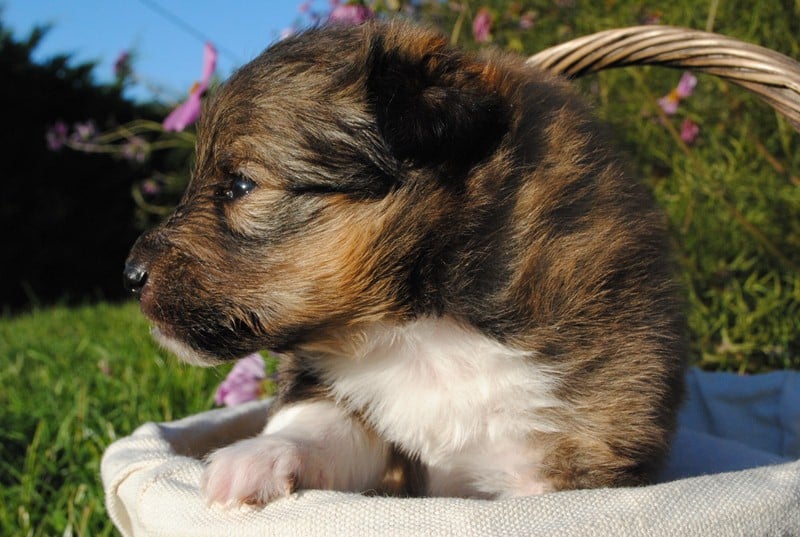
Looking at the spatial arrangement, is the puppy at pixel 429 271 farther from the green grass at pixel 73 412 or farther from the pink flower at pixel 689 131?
the pink flower at pixel 689 131

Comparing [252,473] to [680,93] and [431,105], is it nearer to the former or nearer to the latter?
[431,105]

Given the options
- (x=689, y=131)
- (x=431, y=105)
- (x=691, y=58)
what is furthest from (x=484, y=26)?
(x=431, y=105)

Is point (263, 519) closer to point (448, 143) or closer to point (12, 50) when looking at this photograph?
point (448, 143)

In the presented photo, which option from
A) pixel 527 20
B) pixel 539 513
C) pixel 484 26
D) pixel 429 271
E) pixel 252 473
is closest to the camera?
pixel 539 513

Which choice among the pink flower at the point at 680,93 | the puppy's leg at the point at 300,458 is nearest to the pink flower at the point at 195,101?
the puppy's leg at the point at 300,458

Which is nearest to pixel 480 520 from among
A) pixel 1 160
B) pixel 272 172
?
pixel 272 172

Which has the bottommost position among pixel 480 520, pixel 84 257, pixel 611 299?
pixel 84 257

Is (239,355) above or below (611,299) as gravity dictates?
below
